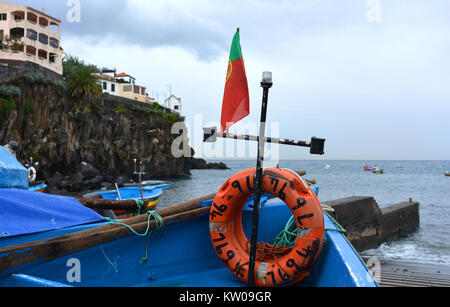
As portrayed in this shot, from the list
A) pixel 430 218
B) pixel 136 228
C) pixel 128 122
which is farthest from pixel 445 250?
pixel 128 122

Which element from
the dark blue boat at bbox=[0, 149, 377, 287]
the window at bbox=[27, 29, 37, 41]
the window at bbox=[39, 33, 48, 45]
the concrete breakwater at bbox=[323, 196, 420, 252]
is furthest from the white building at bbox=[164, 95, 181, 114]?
the dark blue boat at bbox=[0, 149, 377, 287]

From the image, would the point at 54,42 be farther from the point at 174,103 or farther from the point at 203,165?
the point at 203,165

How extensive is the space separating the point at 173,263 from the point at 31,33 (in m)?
45.1

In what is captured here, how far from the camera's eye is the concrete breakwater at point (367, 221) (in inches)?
480

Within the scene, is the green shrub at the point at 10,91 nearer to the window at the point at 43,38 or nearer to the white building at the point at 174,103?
the window at the point at 43,38

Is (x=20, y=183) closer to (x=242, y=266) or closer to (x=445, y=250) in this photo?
(x=242, y=266)

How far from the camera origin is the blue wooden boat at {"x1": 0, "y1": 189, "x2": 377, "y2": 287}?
3.32m

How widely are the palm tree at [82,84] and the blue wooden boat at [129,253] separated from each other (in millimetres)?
36172

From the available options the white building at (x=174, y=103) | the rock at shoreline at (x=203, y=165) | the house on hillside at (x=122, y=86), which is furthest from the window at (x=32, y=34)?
the rock at shoreline at (x=203, y=165)

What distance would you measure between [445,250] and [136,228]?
14800 mm

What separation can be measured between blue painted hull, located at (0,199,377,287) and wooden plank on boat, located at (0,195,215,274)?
89 mm

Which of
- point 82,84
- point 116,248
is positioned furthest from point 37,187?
point 82,84

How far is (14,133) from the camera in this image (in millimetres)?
27922

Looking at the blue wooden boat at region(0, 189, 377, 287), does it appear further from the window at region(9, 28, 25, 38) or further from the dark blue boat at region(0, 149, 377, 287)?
the window at region(9, 28, 25, 38)
